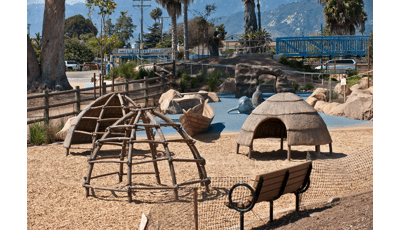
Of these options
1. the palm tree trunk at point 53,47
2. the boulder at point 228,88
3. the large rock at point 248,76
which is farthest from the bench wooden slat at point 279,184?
the boulder at point 228,88

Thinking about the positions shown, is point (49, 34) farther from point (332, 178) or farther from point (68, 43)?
point (68, 43)

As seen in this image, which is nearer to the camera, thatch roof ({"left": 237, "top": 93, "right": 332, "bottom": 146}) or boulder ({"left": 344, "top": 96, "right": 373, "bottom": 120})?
thatch roof ({"left": 237, "top": 93, "right": 332, "bottom": 146})

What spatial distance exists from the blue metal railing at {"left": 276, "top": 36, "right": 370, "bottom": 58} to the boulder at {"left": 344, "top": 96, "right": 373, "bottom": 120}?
707 inches

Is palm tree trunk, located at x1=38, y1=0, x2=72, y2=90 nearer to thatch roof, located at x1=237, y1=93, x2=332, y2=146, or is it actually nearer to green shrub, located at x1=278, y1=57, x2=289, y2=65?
thatch roof, located at x1=237, y1=93, x2=332, y2=146

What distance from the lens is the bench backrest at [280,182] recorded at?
4.87 m

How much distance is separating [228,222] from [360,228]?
173 centimetres

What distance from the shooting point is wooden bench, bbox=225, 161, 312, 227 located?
4.82m

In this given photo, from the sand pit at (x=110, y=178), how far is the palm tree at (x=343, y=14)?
28.5 metres

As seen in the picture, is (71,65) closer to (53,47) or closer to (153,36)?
(53,47)

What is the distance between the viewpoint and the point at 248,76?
2066 centimetres

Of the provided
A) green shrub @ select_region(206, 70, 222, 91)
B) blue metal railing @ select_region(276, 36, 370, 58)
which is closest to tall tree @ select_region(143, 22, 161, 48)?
blue metal railing @ select_region(276, 36, 370, 58)

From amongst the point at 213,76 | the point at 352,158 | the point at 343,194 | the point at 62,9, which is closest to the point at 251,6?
the point at 213,76

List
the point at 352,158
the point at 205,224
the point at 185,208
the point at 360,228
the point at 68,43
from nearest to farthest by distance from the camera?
the point at 360,228 → the point at 205,224 → the point at 185,208 → the point at 352,158 → the point at 68,43

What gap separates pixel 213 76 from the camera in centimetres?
2366
